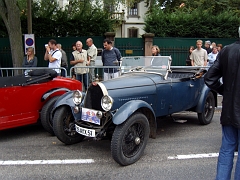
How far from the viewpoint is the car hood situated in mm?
4501

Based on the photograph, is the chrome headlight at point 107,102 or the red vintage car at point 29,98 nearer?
the chrome headlight at point 107,102

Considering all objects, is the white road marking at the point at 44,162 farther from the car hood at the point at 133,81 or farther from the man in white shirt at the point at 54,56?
the man in white shirt at the point at 54,56

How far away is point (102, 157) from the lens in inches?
176

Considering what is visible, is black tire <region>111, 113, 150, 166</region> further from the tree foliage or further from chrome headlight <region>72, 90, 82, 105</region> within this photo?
the tree foliage

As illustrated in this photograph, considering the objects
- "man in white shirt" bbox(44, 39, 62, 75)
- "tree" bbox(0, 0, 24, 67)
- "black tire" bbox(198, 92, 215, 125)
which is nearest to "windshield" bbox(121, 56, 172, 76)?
A: "black tire" bbox(198, 92, 215, 125)

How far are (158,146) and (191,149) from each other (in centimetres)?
55

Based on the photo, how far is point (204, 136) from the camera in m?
5.54

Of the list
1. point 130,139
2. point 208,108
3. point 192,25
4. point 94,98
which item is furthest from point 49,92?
point 192,25

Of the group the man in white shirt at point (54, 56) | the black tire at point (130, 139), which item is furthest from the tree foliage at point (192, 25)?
the black tire at point (130, 139)

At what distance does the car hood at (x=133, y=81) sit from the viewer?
14.8 ft

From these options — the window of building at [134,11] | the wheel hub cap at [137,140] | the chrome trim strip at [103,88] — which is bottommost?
the wheel hub cap at [137,140]

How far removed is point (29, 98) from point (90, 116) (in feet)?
5.31

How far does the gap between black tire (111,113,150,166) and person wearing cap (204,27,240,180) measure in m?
1.34

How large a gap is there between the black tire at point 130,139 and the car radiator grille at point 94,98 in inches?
21.4
